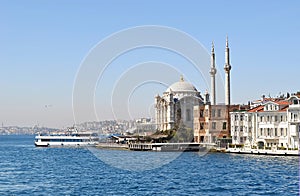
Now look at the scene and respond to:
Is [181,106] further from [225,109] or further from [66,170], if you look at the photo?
[66,170]

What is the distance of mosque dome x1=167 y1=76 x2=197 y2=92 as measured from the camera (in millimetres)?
132875

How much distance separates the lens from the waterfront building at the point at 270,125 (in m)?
71.4

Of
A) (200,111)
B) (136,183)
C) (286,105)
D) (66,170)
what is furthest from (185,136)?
(136,183)

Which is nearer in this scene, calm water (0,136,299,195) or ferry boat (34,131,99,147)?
calm water (0,136,299,195)

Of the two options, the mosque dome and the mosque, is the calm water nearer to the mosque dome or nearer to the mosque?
the mosque

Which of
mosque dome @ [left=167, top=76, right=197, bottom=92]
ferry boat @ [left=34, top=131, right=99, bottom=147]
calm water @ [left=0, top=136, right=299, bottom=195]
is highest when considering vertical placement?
mosque dome @ [left=167, top=76, right=197, bottom=92]

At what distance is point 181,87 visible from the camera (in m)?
134

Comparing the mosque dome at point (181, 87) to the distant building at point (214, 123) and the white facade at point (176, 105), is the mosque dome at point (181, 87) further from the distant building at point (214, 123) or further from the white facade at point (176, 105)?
the distant building at point (214, 123)

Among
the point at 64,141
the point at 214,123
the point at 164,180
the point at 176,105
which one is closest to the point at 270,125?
the point at 214,123

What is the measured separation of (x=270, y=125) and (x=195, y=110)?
2413 centimetres

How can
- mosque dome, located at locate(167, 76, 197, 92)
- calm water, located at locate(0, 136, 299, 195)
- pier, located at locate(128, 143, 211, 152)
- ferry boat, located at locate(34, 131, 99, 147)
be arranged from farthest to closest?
mosque dome, located at locate(167, 76, 197, 92) < ferry boat, located at locate(34, 131, 99, 147) < pier, located at locate(128, 143, 211, 152) < calm water, located at locate(0, 136, 299, 195)

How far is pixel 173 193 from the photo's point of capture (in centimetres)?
3688

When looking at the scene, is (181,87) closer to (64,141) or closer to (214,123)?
(64,141)

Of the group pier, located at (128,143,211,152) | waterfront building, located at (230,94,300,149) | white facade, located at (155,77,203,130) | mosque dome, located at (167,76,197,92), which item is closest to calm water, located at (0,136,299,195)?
waterfront building, located at (230,94,300,149)
